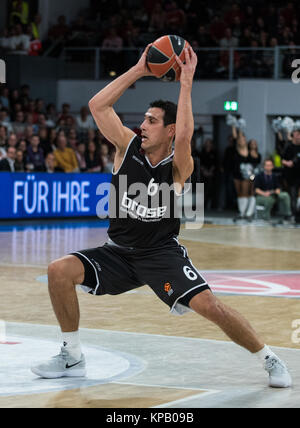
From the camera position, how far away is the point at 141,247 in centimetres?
693

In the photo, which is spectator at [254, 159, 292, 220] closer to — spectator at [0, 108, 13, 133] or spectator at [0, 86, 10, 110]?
spectator at [0, 108, 13, 133]

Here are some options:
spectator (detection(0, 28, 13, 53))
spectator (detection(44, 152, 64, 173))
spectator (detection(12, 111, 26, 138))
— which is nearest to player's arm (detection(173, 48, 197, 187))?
spectator (detection(44, 152, 64, 173))

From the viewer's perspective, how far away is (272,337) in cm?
861

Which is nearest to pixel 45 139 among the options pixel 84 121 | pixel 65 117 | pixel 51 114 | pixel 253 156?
pixel 65 117

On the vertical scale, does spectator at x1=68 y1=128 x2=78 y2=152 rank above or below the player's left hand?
below

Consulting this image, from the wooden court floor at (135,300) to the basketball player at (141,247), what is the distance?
0.61m

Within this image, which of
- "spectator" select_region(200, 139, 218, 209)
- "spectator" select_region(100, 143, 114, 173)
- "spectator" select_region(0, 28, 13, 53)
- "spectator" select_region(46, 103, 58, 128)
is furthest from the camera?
"spectator" select_region(0, 28, 13, 53)

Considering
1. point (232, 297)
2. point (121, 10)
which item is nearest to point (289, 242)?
point (232, 297)

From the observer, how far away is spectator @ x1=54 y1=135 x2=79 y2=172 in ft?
70.6

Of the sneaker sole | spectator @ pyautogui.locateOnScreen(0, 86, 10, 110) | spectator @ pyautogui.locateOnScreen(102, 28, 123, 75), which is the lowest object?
the sneaker sole

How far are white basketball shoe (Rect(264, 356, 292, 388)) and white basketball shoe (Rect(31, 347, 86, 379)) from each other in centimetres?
138

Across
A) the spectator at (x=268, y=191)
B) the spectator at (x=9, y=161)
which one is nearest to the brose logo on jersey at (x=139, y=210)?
the spectator at (x=9, y=161)

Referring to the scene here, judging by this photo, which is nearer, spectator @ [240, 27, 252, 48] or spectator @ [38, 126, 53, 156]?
spectator @ [38, 126, 53, 156]

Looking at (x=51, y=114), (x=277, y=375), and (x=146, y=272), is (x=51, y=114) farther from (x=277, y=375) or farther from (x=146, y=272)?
(x=277, y=375)
